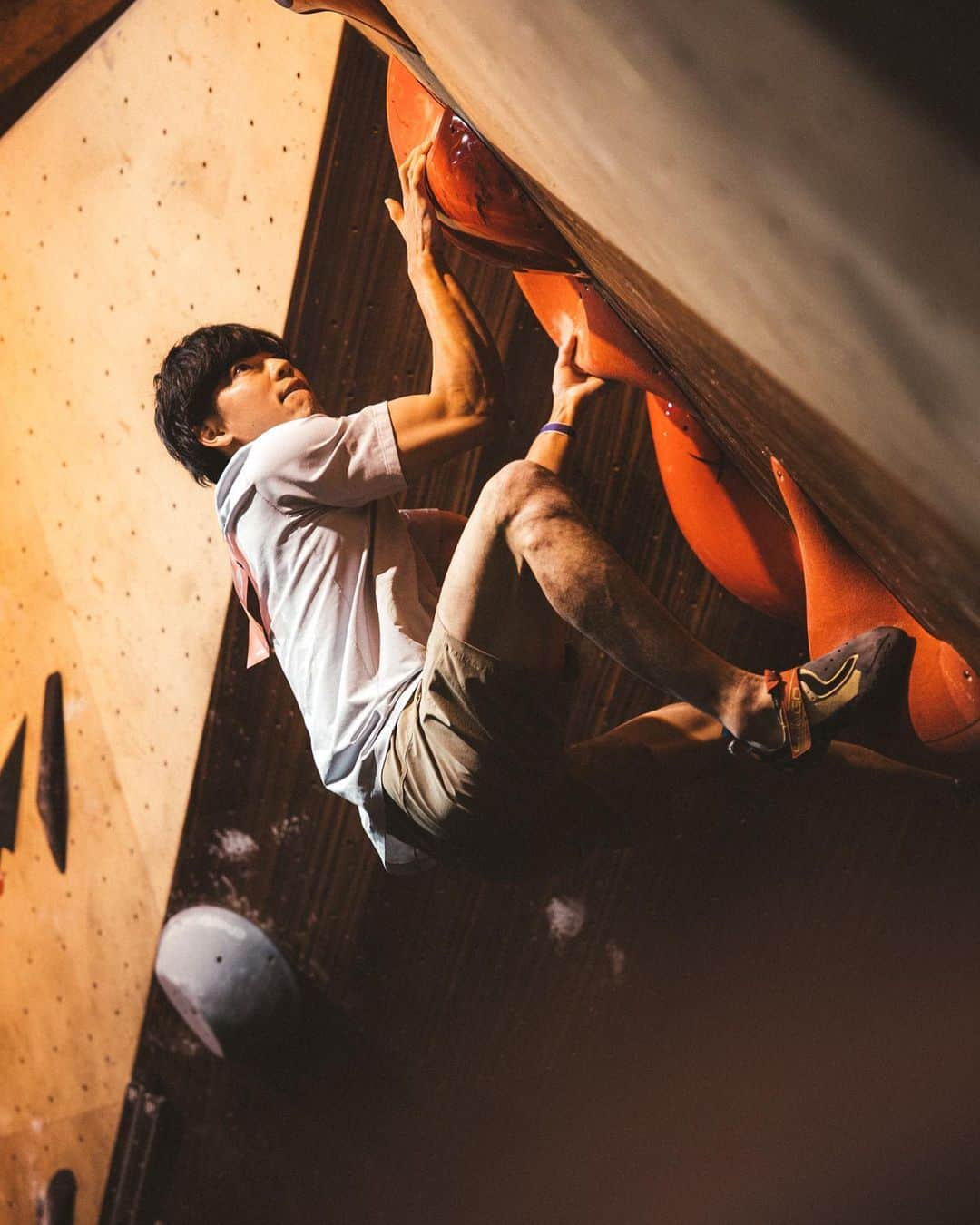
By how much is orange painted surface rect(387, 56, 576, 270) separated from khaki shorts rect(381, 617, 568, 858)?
53cm

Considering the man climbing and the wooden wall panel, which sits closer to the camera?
the wooden wall panel

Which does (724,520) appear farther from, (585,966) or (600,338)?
(585,966)

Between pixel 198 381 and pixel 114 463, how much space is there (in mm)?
631

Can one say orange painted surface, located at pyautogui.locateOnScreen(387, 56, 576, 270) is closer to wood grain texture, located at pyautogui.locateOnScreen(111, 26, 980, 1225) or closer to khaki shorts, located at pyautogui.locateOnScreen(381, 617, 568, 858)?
wood grain texture, located at pyautogui.locateOnScreen(111, 26, 980, 1225)

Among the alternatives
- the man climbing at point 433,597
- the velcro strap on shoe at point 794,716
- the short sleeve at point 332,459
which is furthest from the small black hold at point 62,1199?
the velcro strap on shoe at point 794,716

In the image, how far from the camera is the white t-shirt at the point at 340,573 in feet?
4.49

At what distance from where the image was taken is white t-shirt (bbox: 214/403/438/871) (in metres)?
1.37

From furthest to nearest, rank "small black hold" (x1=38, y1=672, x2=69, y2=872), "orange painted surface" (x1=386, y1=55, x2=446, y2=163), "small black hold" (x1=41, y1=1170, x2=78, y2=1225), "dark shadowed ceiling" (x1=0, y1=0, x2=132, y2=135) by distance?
"small black hold" (x1=41, y1=1170, x2=78, y2=1225) < "small black hold" (x1=38, y1=672, x2=69, y2=872) < "dark shadowed ceiling" (x1=0, y1=0, x2=132, y2=135) < "orange painted surface" (x1=386, y1=55, x2=446, y2=163)

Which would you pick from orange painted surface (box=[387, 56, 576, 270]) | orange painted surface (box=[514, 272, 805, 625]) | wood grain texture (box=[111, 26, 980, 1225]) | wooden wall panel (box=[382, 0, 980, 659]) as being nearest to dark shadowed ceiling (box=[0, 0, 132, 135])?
wood grain texture (box=[111, 26, 980, 1225])

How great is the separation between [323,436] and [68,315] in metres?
0.98

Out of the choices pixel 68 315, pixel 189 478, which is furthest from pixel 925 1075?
pixel 68 315

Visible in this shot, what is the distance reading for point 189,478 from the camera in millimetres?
1932

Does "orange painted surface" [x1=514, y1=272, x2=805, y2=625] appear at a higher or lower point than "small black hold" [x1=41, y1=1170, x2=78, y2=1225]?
higher

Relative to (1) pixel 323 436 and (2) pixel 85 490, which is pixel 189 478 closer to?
(2) pixel 85 490
